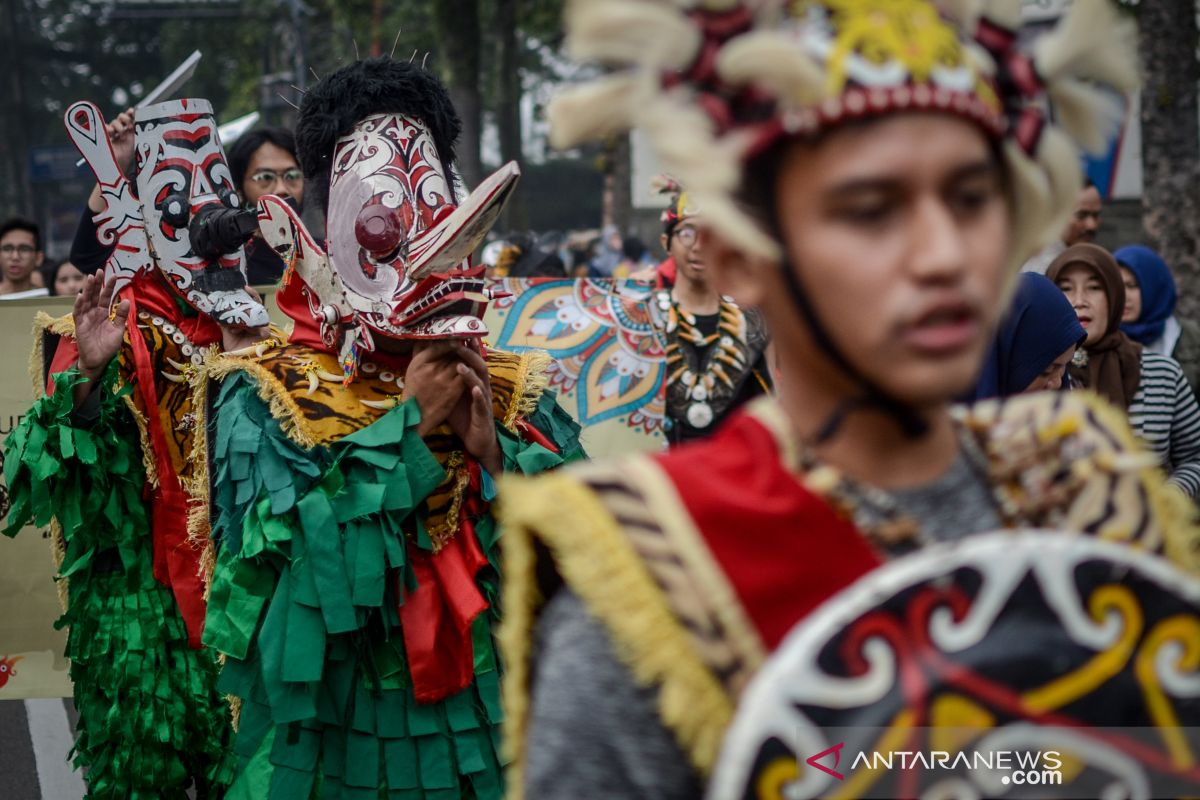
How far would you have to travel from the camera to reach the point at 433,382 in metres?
3.59

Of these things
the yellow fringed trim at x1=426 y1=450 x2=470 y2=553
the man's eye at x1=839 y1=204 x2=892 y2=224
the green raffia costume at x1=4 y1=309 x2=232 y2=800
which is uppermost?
the man's eye at x1=839 y1=204 x2=892 y2=224

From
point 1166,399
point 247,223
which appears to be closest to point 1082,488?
point 247,223

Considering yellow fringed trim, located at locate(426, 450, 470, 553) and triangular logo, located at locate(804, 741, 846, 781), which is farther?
yellow fringed trim, located at locate(426, 450, 470, 553)

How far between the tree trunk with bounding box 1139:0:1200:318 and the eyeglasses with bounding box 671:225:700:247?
16.4ft

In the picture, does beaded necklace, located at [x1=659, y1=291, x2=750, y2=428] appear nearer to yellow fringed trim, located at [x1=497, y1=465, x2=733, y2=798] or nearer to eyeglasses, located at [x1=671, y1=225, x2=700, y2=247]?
eyeglasses, located at [x1=671, y1=225, x2=700, y2=247]

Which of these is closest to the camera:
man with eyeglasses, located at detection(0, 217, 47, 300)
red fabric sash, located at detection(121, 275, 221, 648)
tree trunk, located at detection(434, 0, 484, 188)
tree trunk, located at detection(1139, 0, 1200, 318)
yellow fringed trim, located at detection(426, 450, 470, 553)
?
yellow fringed trim, located at detection(426, 450, 470, 553)

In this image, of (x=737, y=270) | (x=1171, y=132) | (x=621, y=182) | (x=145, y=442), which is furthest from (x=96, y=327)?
(x=621, y=182)

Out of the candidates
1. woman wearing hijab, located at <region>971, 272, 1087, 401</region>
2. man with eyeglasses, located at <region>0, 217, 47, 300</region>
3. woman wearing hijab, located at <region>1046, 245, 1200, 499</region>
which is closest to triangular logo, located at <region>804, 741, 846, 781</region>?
woman wearing hijab, located at <region>971, 272, 1087, 401</region>

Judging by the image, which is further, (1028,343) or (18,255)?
(18,255)

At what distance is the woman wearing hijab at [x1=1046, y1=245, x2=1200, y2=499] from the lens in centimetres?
542

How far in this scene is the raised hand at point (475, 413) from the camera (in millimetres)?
3627

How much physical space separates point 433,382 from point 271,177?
9.08 ft

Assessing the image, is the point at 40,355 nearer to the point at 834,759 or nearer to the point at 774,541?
the point at 774,541

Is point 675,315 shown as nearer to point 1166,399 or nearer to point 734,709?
point 1166,399
